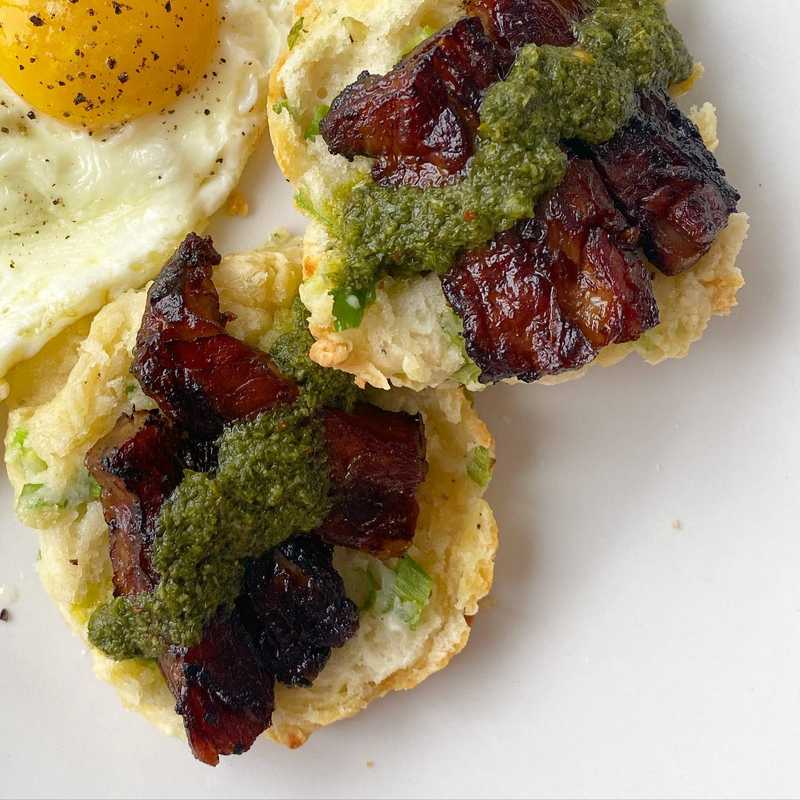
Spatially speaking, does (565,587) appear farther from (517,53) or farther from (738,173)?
(517,53)

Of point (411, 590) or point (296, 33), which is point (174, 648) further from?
point (296, 33)

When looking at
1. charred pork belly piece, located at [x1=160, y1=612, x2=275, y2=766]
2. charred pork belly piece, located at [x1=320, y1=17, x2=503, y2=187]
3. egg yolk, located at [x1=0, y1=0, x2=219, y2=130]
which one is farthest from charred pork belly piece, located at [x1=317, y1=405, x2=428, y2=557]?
egg yolk, located at [x1=0, y1=0, x2=219, y2=130]

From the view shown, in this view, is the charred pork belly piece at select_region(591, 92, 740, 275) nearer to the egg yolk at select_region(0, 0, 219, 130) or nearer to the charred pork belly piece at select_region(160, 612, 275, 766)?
the egg yolk at select_region(0, 0, 219, 130)

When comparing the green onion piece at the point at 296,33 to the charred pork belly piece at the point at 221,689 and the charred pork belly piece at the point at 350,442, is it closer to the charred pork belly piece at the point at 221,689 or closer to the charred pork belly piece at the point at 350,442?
the charred pork belly piece at the point at 350,442

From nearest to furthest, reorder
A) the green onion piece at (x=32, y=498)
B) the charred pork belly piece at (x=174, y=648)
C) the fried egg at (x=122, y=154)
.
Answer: the charred pork belly piece at (x=174, y=648), the green onion piece at (x=32, y=498), the fried egg at (x=122, y=154)

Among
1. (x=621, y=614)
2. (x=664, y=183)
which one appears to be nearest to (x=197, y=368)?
(x=664, y=183)

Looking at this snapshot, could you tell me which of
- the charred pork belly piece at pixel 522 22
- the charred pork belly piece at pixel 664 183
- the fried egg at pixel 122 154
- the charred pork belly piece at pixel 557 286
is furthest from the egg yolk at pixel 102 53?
the charred pork belly piece at pixel 664 183
